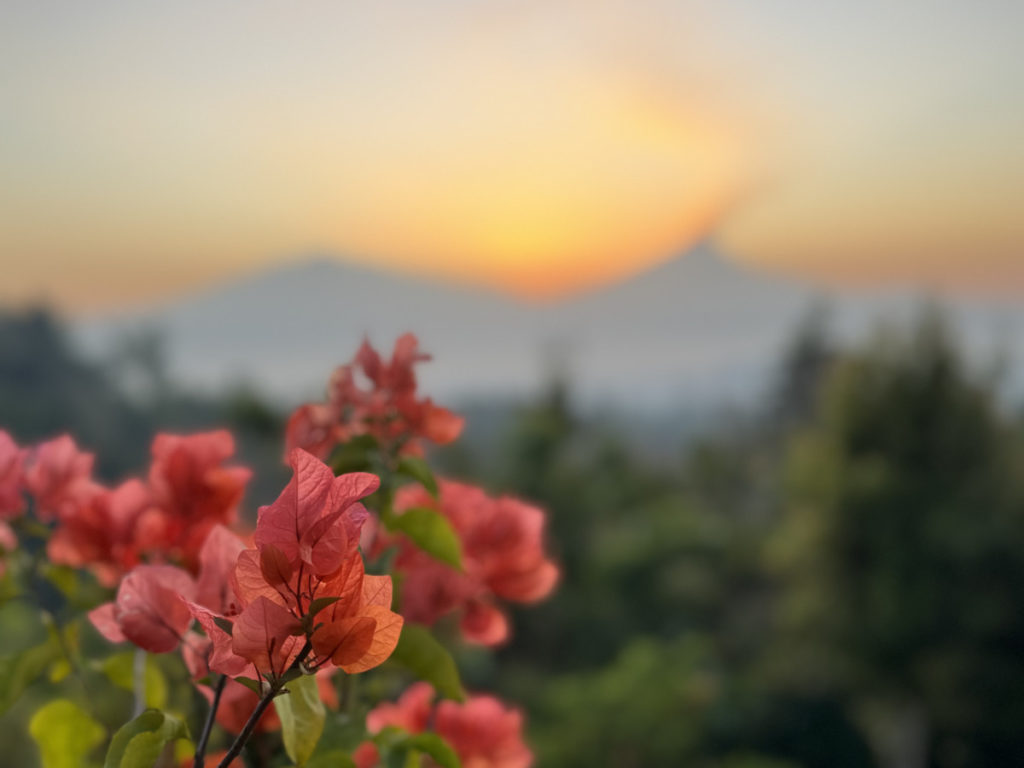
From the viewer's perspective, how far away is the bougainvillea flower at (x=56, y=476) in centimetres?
50

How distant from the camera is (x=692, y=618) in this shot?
914 cm

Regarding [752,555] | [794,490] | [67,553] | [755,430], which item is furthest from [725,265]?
[67,553]

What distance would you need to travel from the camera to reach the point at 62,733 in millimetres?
462

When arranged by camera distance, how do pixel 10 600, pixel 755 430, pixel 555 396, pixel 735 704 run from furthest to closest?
pixel 755 430 → pixel 555 396 → pixel 735 704 → pixel 10 600

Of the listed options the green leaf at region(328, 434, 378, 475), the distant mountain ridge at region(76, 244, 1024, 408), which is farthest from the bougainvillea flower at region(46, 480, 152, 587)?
the distant mountain ridge at region(76, 244, 1024, 408)

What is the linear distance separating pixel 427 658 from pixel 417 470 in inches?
3.8

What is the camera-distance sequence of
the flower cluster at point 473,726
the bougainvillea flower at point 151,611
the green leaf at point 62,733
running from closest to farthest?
the bougainvillea flower at point 151,611, the green leaf at point 62,733, the flower cluster at point 473,726

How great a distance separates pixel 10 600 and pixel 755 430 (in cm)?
1655

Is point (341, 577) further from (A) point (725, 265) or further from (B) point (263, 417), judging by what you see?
(A) point (725, 265)

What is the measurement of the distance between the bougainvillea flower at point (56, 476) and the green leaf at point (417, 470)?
19 centimetres

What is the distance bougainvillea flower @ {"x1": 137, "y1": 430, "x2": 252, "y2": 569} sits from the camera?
18.4 inches

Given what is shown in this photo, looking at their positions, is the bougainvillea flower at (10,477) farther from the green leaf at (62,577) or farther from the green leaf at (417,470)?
the green leaf at (417,470)

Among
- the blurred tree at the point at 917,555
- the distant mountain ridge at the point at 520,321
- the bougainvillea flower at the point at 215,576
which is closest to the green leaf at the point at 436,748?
the bougainvillea flower at the point at 215,576

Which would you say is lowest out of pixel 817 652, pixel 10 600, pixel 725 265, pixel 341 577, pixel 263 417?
pixel 817 652
